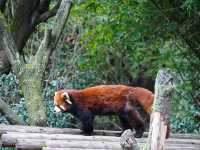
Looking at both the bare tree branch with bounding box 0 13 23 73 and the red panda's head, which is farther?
the bare tree branch with bounding box 0 13 23 73

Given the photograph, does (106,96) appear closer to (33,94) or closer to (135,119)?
(135,119)

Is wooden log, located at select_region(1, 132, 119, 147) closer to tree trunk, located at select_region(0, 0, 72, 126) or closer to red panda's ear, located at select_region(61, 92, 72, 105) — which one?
red panda's ear, located at select_region(61, 92, 72, 105)

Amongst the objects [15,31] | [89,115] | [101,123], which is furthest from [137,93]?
[101,123]

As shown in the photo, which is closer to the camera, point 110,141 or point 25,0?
point 110,141

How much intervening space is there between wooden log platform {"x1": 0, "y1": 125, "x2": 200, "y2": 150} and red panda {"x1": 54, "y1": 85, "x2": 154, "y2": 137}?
153mm

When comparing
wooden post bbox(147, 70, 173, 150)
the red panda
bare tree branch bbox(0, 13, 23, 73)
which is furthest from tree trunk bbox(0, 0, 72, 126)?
wooden post bbox(147, 70, 173, 150)

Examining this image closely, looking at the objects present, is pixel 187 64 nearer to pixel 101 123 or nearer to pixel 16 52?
pixel 16 52

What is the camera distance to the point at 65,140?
5.32 meters

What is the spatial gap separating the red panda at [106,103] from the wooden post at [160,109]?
7.81 ft

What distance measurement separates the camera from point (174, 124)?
8.62 metres

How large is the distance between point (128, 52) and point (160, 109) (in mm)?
5331

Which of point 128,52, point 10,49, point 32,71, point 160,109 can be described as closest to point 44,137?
point 32,71

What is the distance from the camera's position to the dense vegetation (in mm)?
6488

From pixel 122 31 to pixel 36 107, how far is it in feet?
4.31
